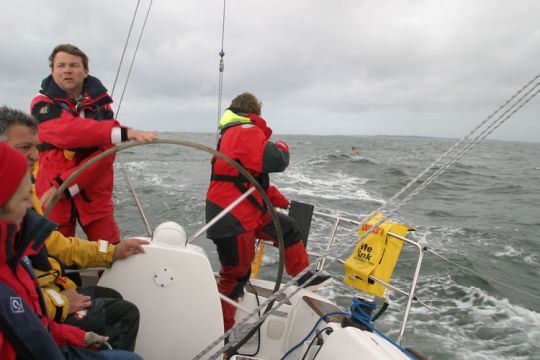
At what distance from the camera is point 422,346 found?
366 centimetres

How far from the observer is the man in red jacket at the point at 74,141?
180cm

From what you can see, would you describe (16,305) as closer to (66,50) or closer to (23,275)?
(23,275)

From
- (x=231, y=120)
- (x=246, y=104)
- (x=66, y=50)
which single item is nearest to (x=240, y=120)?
(x=231, y=120)

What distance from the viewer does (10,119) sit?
1.42 meters

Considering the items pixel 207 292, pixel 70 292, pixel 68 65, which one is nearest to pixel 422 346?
pixel 207 292

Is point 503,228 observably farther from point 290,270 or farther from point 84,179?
point 84,179

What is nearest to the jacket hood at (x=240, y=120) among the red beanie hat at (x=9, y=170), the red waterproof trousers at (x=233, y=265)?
the red waterproof trousers at (x=233, y=265)

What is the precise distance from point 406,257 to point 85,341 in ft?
16.9

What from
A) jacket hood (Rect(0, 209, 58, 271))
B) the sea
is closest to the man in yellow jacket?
jacket hood (Rect(0, 209, 58, 271))

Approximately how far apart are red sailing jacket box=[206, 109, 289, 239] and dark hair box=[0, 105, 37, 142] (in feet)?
3.30

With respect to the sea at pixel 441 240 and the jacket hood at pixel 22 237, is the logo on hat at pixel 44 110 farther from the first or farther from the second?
the jacket hood at pixel 22 237

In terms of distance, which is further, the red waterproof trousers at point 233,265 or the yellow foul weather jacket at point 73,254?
the red waterproof trousers at point 233,265

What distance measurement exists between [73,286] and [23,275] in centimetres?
67

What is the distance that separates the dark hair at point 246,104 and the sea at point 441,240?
789 millimetres
